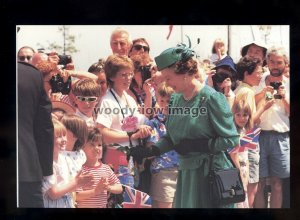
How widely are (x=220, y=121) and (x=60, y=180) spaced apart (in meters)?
1.49

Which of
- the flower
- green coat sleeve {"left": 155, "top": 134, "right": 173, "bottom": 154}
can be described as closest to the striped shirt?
the flower

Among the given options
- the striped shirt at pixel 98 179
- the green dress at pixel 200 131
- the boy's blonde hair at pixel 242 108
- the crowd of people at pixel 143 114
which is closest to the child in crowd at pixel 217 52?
the crowd of people at pixel 143 114

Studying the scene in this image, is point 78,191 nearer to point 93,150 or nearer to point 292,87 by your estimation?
point 93,150

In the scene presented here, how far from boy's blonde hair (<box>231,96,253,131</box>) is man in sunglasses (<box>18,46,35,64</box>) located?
181cm

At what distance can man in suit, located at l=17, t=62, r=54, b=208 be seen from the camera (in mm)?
11305

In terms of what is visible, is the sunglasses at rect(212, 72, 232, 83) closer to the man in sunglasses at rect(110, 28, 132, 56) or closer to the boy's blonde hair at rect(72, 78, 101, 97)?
the man in sunglasses at rect(110, 28, 132, 56)

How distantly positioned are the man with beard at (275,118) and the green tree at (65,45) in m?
1.66

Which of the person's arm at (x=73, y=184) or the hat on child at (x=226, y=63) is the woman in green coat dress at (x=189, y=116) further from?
the person's arm at (x=73, y=184)

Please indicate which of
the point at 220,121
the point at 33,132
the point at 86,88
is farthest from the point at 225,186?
the point at 33,132

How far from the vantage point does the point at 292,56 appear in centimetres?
1133

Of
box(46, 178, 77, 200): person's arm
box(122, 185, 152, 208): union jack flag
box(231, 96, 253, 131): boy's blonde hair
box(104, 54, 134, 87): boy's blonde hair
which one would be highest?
box(104, 54, 134, 87): boy's blonde hair
